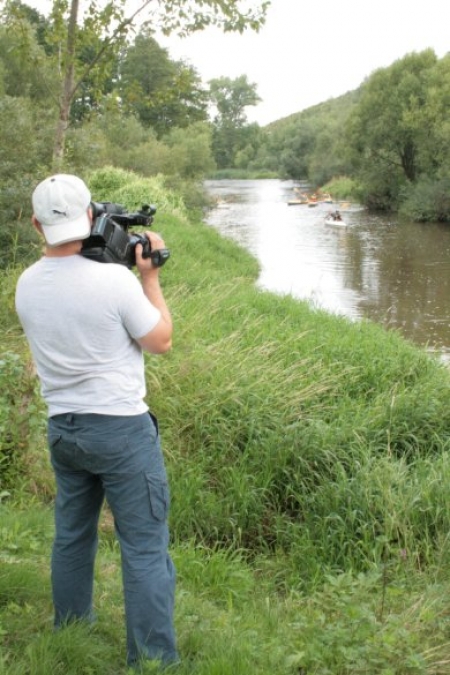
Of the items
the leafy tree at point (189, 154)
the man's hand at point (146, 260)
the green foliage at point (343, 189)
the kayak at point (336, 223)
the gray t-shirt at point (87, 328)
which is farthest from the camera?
the green foliage at point (343, 189)

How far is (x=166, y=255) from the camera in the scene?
8.46 ft

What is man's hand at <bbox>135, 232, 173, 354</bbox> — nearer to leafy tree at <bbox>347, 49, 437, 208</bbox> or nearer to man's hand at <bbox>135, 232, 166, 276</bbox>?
man's hand at <bbox>135, 232, 166, 276</bbox>

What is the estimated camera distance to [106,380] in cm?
237

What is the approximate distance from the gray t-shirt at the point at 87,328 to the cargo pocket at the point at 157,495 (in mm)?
247

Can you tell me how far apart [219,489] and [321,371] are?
2.37m

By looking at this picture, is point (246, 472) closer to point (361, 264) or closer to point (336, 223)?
point (361, 264)

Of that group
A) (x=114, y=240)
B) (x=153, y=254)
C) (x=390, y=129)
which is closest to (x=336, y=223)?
(x=390, y=129)

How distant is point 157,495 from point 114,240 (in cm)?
92

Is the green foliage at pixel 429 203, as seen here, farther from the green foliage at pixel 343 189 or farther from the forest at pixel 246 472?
the forest at pixel 246 472

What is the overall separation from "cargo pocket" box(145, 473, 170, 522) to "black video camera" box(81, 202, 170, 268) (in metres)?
0.79

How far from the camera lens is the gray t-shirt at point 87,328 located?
2299mm

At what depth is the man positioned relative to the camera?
2.31m

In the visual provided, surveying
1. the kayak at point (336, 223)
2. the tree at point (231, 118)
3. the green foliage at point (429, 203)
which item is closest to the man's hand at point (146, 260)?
the kayak at point (336, 223)

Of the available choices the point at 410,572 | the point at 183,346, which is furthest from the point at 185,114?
the point at 410,572
